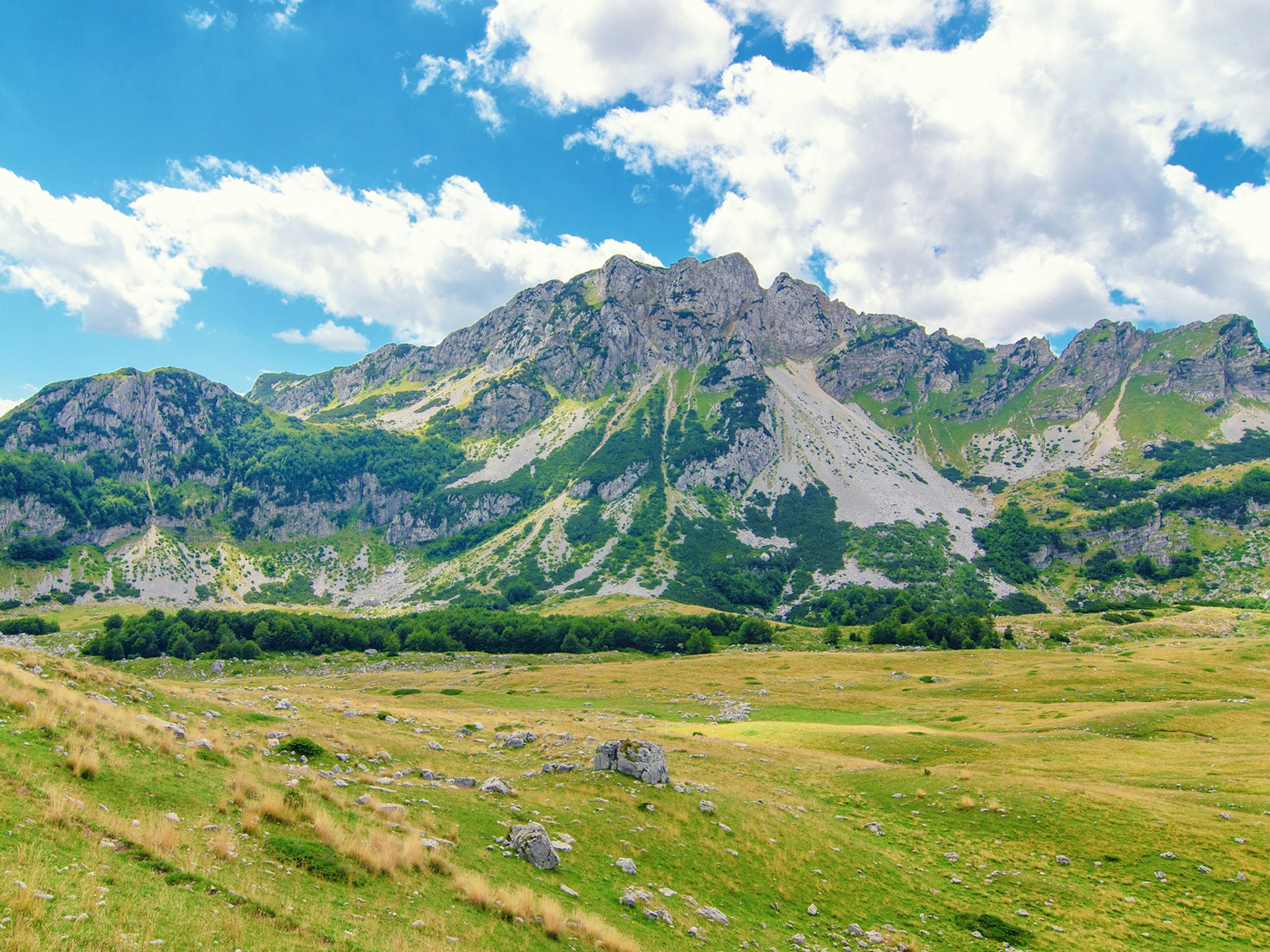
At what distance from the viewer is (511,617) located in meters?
115

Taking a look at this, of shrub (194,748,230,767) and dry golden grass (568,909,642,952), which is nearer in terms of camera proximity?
dry golden grass (568,909,642,952)

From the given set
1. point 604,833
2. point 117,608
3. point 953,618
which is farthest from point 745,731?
point 117,608

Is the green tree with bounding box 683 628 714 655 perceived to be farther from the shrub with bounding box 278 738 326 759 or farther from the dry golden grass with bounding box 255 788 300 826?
the dry golden grass with bounding box 255 788 300 826

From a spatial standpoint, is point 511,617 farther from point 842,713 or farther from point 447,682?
point 842,713

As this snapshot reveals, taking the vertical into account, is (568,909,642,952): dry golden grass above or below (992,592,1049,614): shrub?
above

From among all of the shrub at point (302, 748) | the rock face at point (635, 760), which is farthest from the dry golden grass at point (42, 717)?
the rock face at point (635, 760)

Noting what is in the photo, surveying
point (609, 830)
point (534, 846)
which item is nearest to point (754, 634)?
point (609, 830)

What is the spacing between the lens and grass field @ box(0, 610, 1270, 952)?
877 cm

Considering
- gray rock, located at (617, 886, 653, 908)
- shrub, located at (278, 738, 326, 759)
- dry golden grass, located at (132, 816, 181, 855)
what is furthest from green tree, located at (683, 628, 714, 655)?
dry golden grass, located at (132, 816, 181, 855)

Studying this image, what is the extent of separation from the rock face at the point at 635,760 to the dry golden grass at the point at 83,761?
48.6 ft

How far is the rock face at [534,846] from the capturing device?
13844 mm

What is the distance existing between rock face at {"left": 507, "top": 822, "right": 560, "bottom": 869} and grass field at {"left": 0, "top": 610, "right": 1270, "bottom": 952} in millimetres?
341

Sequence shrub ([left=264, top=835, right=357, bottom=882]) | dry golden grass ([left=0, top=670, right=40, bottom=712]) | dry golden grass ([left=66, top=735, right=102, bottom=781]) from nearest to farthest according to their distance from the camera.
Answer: shrub ([left=264, top=835, right=357, bottom=882])
dry golden grass ([left=66, top=735, right=102, bottom=781])
dry golden grass ([left=0, top=670, right=40, bottom=712])

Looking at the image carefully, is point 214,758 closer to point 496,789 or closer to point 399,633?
point 496,789
